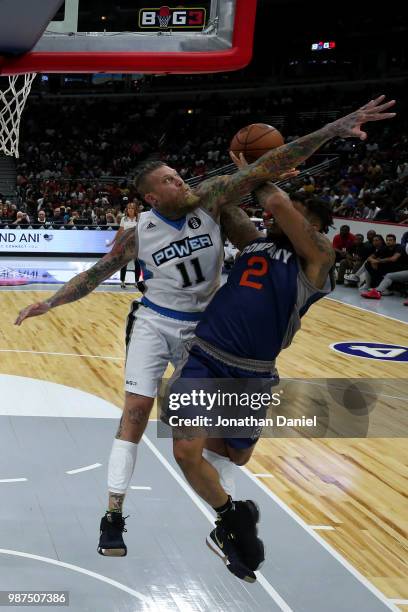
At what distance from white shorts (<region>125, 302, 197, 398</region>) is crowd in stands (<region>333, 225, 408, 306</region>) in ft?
35.6

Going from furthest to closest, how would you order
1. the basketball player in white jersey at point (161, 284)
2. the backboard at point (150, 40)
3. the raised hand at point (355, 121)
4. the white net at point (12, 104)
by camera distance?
the white net at point (12, 104) → the backboard at point (150, 40) → the basketball player in white jersey at point (161, 284) → the raised hand at point (355, 121)

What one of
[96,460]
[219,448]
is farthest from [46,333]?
[219,448]

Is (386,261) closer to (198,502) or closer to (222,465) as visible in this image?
(198,502)

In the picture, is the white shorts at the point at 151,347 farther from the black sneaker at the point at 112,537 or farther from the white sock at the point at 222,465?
the black sneaker at the point at 112,537

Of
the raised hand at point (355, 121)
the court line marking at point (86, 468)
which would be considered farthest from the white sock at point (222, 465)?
the court line marking at point (86, 468)

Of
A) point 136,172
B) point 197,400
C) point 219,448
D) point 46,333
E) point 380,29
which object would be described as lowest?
point 46,333

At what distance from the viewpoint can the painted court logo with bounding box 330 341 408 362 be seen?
33.6 ft

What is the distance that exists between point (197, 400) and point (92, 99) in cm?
3070

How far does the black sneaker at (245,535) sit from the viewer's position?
12.3 feet

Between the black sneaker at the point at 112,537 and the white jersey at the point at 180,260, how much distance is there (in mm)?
993

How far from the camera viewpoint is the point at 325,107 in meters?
28.5

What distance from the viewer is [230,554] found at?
3781 mm

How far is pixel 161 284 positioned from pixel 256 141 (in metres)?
0.80

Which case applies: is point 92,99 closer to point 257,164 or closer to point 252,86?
point 252,86
